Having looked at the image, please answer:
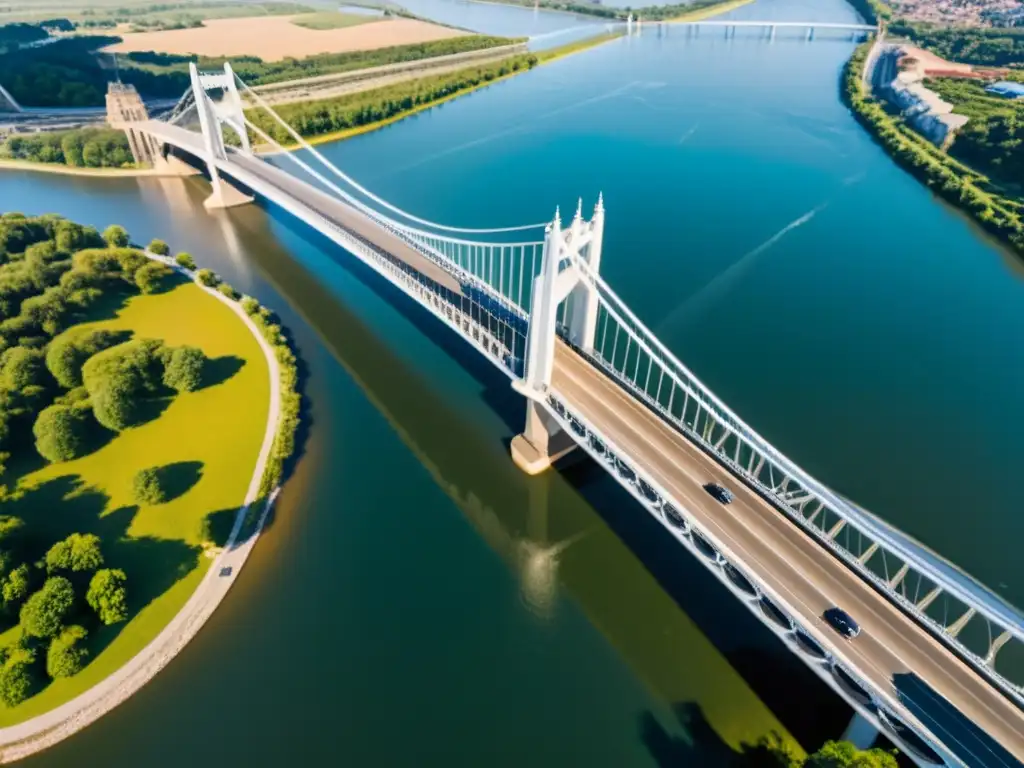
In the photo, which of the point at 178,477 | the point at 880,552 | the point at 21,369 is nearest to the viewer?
the point at 880,552

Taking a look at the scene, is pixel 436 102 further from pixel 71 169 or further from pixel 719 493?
pixel 719 493

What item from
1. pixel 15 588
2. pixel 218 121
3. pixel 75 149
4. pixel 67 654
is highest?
pixel 218 121

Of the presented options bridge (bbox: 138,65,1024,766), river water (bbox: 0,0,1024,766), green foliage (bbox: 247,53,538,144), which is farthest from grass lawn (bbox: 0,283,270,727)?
green foliage (bbox: 247,53,538,144)

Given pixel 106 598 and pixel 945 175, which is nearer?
pixel 106 598

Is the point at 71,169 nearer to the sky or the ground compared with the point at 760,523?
→ nearer to the sky

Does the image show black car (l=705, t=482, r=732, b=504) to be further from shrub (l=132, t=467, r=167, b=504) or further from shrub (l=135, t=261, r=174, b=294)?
shrub (l=135, t=261, r=174, b=294)

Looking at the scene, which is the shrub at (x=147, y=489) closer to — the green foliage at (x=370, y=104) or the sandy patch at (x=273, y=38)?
the green foliage at (x=370, y=104)

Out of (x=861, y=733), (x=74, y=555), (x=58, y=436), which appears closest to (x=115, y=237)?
(x=58, y=436)

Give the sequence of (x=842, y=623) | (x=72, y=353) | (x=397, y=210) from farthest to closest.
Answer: (x=397, y=210), (x=72, y=353), (x=842, y=623)
